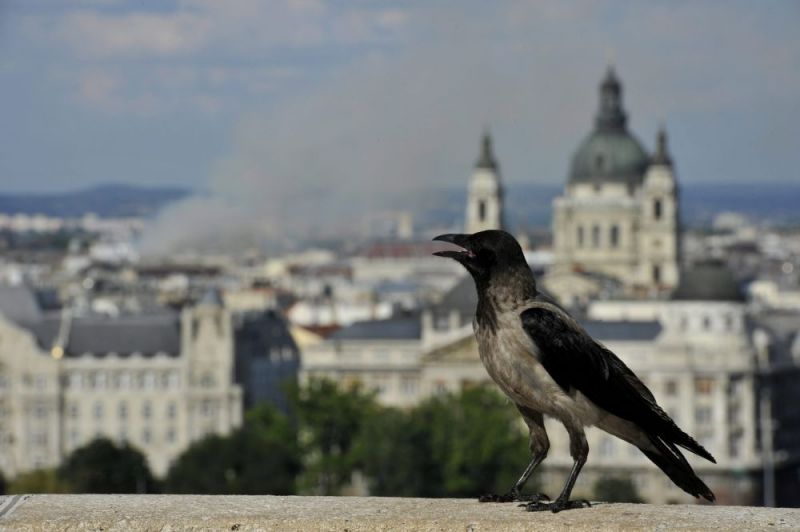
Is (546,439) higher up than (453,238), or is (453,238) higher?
(453,238)

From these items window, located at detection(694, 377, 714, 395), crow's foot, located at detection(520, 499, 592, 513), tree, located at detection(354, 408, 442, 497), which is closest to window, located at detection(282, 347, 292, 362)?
window, located at detection(694, 377, 714, 395)

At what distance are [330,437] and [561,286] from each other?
245 ft

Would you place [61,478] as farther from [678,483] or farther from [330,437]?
[678,483]

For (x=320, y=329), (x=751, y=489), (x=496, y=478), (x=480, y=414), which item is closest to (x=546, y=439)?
(x=496, y=478)

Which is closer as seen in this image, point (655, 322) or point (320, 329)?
point (655, 322)

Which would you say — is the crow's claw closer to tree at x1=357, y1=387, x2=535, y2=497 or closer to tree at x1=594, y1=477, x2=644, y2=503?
tree at x1=594, y1=477, x2=644, y2=503

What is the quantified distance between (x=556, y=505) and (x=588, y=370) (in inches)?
27.4

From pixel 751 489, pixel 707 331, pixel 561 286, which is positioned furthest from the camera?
pixel 561 286

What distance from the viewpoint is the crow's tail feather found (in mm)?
15078

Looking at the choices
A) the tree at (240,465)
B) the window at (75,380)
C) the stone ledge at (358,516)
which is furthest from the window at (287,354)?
the stone ledge at (358,516)

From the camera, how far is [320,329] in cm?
17612

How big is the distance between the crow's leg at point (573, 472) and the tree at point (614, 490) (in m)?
85.9

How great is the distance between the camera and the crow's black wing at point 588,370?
48.8 feet

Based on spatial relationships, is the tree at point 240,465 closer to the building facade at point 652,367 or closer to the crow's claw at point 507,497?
the building facade at point 652,367
